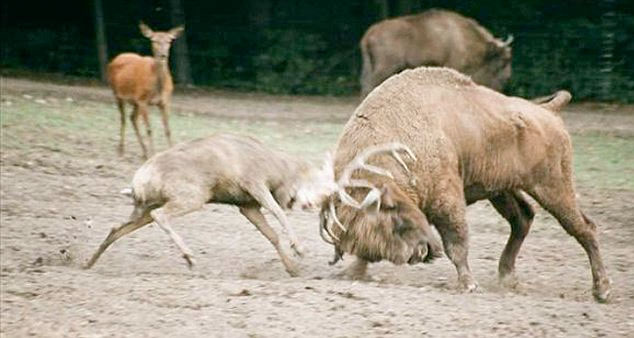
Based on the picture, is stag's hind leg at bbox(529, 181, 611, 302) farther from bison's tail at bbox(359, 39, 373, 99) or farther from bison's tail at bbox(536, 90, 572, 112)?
bison's tail at bbox(359, 39, 373, 99)

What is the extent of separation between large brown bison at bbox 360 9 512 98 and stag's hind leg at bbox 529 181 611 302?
483 inches

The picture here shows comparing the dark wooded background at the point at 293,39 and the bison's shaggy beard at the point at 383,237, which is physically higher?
the bison's shaggy beard at the point at 383,237

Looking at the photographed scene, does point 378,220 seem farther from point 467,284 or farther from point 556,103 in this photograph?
point 556,103

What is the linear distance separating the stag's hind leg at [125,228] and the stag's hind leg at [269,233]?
68cm

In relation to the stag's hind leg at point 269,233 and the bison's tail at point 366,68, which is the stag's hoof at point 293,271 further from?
the bison's tail at point 366,68

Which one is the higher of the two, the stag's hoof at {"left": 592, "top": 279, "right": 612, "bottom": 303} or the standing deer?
the stag's hoof at {"left": 592, "top": 279, "right": 612, "bottom": 303}

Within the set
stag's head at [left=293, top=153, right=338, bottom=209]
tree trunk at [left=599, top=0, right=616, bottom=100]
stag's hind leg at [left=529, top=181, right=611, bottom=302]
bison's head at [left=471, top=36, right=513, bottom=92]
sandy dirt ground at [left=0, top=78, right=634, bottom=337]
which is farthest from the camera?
tree trunk at [left=599, top=0, right=616, bottom=100]

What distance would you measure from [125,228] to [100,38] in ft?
51.8

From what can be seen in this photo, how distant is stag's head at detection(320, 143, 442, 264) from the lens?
8.36m

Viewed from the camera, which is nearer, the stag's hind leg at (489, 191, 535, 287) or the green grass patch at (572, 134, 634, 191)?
the stag's hind leg at (489, 191, 535, 287)

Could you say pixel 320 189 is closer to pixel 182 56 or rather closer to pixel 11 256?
pixel 11 256

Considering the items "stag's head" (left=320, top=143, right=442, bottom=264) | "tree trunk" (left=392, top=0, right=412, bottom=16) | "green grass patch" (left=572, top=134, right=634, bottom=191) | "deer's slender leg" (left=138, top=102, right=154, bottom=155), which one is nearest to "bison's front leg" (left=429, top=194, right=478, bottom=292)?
"stag's head" (left=320, top=143, right=442, bottom=264)

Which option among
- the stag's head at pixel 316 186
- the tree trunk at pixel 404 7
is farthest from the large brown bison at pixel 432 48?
the stag's head at pixel 316 186

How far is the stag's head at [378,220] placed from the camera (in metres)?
8.36
